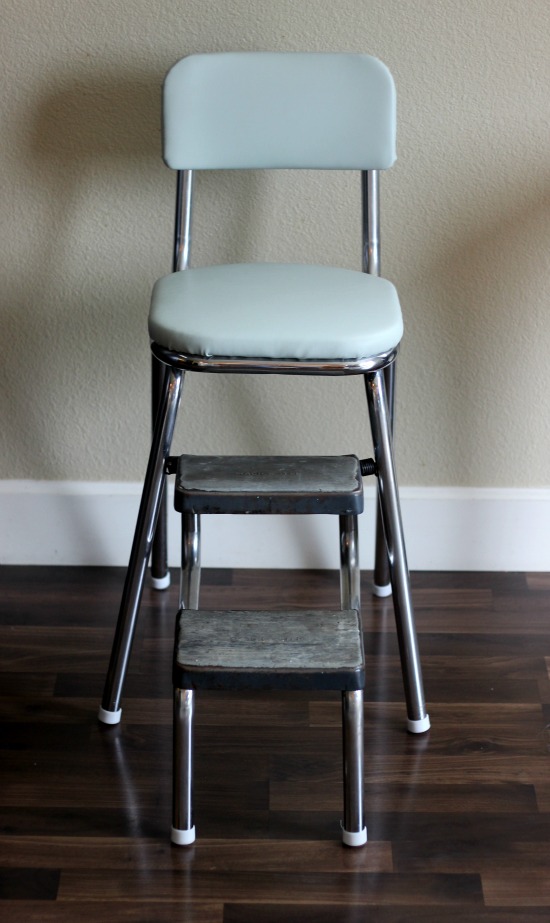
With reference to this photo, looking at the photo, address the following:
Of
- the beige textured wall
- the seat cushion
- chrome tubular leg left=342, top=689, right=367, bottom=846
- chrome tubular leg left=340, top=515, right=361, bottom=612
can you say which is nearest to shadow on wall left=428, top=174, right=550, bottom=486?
the beige textured wall

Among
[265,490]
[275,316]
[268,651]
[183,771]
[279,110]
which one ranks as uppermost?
[279,110]

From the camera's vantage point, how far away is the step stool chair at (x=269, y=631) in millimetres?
1299

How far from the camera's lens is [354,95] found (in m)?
1.58

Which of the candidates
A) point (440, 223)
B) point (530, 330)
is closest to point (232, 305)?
Answer: point (440, 223)

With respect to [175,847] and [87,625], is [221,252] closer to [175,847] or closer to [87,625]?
[87,625]

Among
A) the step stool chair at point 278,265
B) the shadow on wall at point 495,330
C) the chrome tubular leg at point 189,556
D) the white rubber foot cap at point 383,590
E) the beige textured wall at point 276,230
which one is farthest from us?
the white rubber foot cap at point 383,590

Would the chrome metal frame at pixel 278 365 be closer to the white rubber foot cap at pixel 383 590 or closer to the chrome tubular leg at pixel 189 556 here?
the chrome tubular leg at pixel 189 556

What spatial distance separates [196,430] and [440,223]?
1.87 ft

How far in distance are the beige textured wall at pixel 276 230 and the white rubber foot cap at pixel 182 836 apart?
777 mm

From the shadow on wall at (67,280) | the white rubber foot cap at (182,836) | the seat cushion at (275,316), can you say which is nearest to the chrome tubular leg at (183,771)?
the white rubber foot cap at (182,836)

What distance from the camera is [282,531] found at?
1.99 metres

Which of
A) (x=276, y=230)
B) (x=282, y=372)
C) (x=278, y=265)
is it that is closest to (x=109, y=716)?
(x=282, y=372)

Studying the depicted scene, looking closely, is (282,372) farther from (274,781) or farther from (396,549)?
(274,781)

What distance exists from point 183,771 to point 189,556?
12.9 inches
